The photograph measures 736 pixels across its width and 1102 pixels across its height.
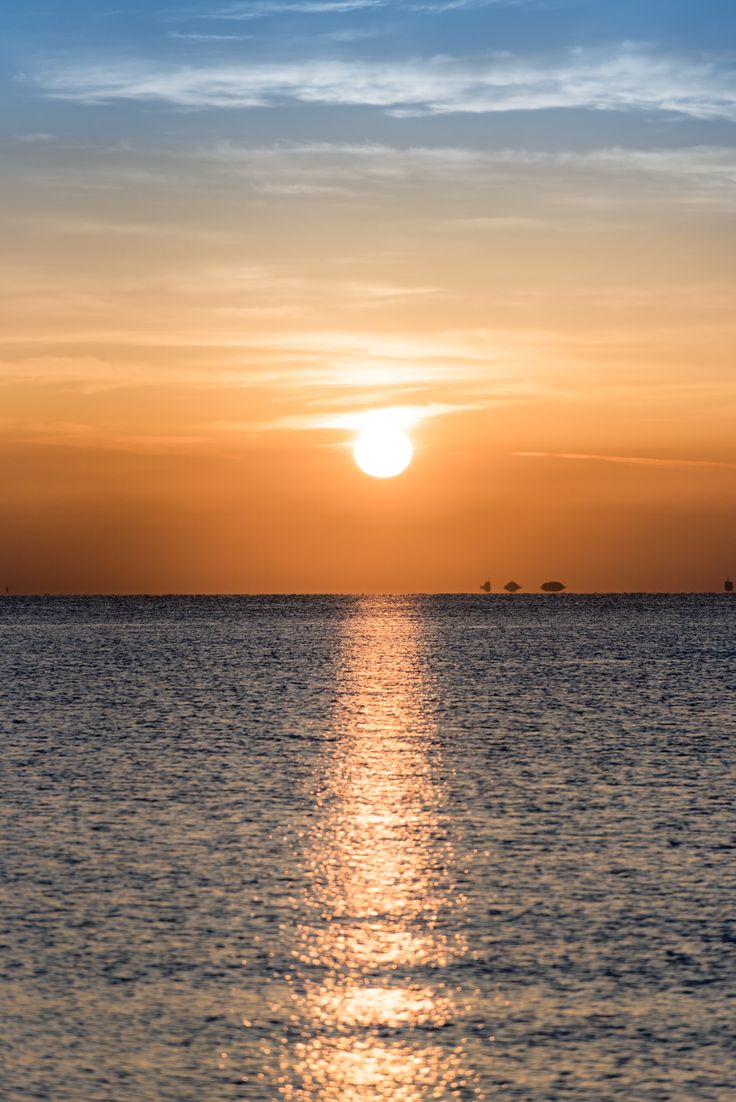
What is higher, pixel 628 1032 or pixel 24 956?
pixel 24 956

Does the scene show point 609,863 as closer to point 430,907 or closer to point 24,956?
point 430,907

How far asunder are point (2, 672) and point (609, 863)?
7892 cm

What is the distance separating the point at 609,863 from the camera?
25453 millimetres

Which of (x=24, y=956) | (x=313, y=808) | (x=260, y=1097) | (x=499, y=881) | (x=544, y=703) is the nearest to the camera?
(x=260, y=1097)

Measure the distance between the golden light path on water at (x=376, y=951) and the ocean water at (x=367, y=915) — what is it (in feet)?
0.17

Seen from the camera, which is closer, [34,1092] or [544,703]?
[34,1092]

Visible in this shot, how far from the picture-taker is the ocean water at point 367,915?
47.4ft

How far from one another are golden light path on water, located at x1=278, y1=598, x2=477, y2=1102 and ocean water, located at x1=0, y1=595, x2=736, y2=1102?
0.17 ft

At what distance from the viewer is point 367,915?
829 inches

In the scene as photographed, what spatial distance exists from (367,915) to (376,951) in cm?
221

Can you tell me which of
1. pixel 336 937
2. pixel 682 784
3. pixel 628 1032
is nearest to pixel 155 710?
pixel 682 784

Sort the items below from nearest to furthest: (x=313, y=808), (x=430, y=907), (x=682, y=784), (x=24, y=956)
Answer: (x=24, y=956) < (x=430, y=907) < (x=313, y=808) < (x=682, y=784)

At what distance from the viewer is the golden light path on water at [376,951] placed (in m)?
14.0

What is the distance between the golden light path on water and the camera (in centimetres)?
1405
